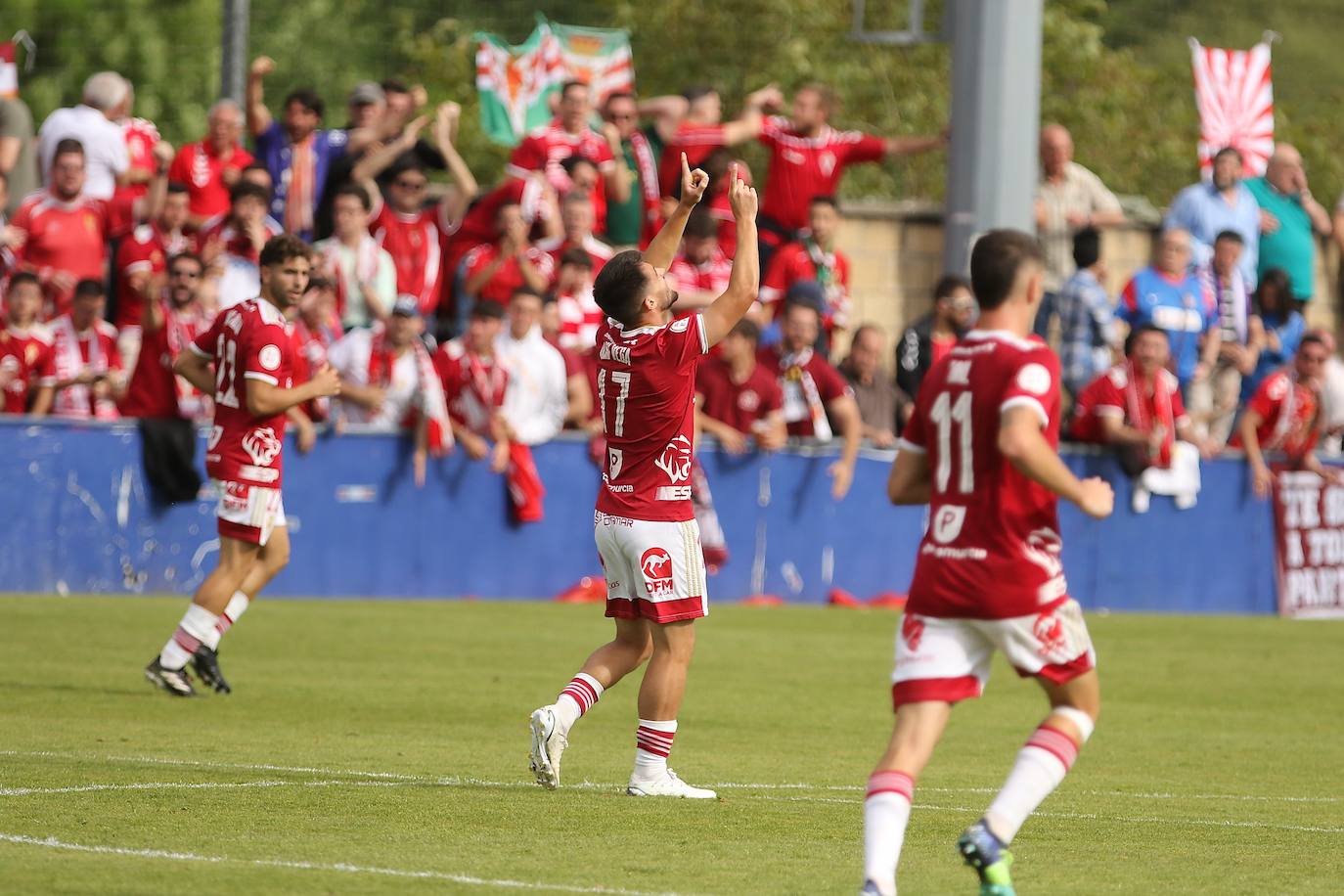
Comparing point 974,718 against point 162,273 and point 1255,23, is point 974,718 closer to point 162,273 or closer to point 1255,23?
point 162,273

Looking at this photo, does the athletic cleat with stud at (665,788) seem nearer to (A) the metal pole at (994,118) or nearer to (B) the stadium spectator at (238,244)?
(B) the stadium spectator at (238,244)

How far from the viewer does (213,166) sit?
19.1 m

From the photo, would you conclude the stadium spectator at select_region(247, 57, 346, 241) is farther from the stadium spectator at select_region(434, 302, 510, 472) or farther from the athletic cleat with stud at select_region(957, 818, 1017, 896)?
the athletic cleat with stud at select_region(957, 818, 1017, 896)

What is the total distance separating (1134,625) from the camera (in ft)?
60.4

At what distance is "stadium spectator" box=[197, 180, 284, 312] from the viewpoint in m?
17.5

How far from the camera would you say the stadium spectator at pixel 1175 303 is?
20.4m

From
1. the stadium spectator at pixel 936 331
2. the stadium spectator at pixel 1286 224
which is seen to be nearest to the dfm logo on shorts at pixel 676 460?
the stadium spectator at pixel 936 331

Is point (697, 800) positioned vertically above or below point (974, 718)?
above

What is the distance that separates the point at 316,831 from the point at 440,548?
10580 mm

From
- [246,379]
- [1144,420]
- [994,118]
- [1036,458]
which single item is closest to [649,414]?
[1036,458]

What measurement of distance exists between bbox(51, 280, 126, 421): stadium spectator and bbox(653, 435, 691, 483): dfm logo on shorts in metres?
9.47

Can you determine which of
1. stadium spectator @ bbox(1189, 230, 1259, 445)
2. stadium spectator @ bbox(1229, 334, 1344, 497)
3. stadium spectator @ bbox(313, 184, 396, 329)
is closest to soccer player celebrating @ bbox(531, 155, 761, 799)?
stadium spectator @ bbox(313, 184, 396, 329)

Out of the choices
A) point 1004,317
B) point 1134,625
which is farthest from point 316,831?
point 1134,625

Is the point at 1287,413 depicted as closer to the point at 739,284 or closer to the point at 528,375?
the point at 528,375
